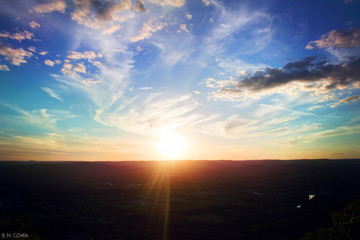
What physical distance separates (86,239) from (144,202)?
80.1 feet

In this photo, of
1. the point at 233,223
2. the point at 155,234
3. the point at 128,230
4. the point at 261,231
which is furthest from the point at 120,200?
the point at 261,231

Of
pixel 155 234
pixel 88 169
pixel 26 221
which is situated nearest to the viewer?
pixel 26 221

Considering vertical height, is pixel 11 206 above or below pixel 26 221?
below

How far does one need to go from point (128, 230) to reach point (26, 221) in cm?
2599

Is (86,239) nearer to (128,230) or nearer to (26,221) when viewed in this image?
(128,230)

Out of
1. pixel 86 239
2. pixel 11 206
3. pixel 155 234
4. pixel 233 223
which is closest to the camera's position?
pixel 86 239

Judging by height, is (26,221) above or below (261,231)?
above

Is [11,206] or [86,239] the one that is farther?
[11,206]

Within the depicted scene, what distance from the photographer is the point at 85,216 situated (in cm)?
4094

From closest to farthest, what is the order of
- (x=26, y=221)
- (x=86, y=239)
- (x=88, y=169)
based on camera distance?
(x=26, y=221) → (x=86, y=239) → (x=88, y=169)

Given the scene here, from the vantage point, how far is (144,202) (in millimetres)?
54312

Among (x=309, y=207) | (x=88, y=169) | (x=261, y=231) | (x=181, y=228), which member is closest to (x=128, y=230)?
(x=181, y=228)

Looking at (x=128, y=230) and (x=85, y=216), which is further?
(x=85, y=216)

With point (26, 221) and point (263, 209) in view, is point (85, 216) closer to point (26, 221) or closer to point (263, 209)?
point (26, 221)
